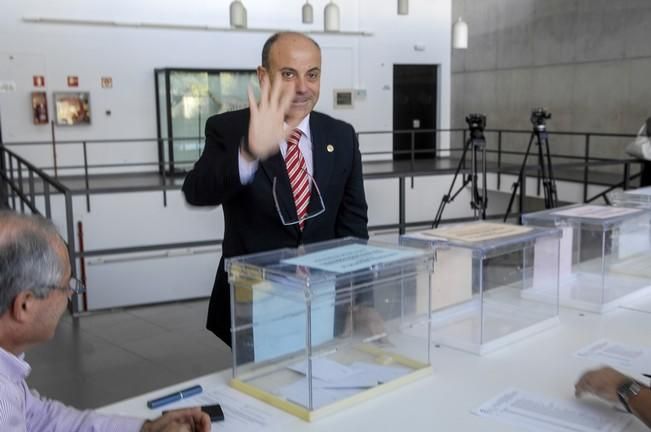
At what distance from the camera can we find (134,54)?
30.9ft

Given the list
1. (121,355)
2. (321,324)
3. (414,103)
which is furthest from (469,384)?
(414,103)

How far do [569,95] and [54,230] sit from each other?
963 centimetres

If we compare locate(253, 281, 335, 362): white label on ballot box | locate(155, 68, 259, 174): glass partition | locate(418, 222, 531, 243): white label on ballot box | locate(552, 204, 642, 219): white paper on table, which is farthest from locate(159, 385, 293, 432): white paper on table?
locate(155, 68, 259, 174): glass partition

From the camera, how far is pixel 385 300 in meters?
1.60

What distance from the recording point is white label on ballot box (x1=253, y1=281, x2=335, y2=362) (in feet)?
4.53

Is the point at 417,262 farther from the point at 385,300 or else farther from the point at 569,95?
the point at 569,95

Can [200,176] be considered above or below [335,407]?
above

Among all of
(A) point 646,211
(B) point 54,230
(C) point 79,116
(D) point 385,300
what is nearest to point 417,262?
(D) point 385,300

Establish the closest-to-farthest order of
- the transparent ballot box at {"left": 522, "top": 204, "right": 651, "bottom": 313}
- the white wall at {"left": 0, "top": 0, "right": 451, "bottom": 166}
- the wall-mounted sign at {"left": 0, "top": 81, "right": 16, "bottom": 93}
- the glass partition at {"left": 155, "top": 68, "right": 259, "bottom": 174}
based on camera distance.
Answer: the transparent ballot box at {"left": 522, "top": 204, "right": 651, "bottom": 313}
the wall-mounted sign at {"left": 0, "top": 81, "right": 16, "bottom": 93}
the white wall at {"left": 0, "top": 0, "right": 451, "bottom": 166}
the glass partition at {"left": 155, "top": 68, "right": 259, "bottom": 174}

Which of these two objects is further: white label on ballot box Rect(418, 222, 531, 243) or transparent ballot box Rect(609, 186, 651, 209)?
transparent ballot box Rect(609, 186, 651, 209)

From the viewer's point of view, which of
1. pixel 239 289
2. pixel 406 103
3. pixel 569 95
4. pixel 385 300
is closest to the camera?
pixel 239 289

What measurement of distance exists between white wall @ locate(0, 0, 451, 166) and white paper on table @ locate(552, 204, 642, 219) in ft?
26.2

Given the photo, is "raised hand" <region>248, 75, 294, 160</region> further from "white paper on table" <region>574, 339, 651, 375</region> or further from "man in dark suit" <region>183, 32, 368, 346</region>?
"white paper on table" <region>574, 339, 651, 375</region>

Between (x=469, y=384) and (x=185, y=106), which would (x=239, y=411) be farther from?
(x=185, y=106)
